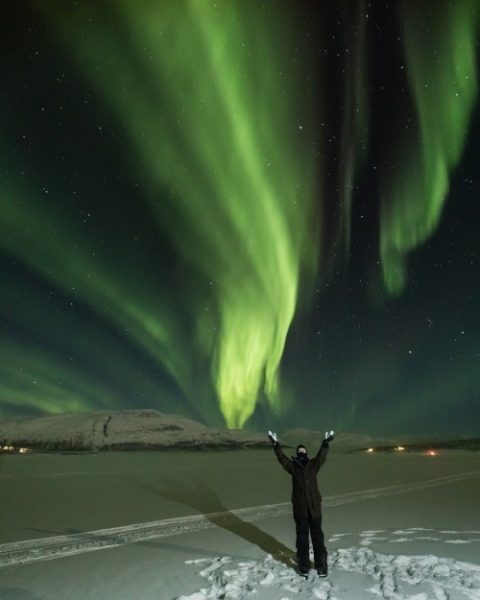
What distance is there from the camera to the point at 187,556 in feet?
33.1

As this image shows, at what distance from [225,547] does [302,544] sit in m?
3.08

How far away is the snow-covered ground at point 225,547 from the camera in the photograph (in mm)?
7793

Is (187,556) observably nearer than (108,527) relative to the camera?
Yes

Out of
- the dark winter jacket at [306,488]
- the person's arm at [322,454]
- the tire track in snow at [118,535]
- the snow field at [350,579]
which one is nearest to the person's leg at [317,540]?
the dark winter jacket at [306,488]

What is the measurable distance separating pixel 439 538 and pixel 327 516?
4268 millimetres

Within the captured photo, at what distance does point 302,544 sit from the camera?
8.36 meters

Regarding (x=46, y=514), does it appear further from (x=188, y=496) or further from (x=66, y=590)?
(x=66, y=590)

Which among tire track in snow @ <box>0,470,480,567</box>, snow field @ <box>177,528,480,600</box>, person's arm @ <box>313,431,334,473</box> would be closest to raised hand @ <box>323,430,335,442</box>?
person's arm @ <box>313,431,334,473</box>

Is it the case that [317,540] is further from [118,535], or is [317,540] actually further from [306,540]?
→ [118,535]

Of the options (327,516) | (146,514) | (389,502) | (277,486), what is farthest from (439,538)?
(277,486)

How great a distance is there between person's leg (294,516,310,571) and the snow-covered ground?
10.1 inches

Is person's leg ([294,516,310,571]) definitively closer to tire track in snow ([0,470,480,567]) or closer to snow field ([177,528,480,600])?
snow field ([177,528,480,600])

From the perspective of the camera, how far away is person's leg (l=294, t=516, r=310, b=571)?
8.21 m

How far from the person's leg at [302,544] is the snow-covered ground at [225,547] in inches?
10.1
